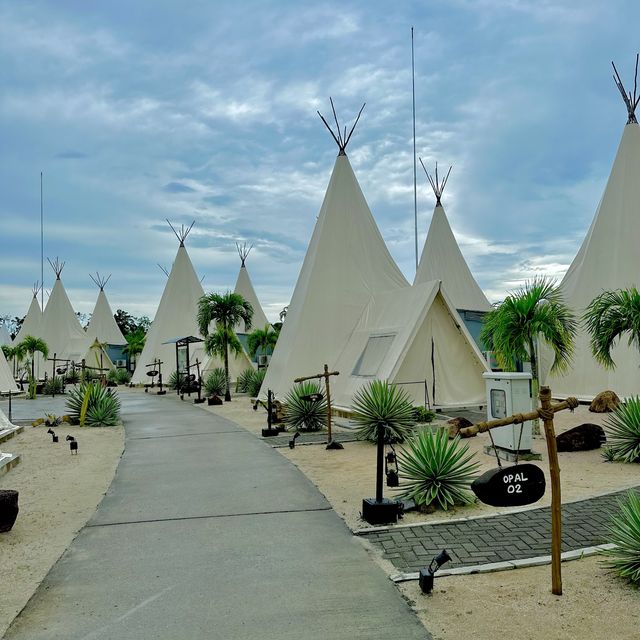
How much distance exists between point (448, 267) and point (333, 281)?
42.8 ft

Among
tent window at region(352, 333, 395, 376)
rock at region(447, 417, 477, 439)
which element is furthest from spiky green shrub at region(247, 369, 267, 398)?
rock at region(447, 417, 477, 439)

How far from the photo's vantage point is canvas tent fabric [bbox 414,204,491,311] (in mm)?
29828

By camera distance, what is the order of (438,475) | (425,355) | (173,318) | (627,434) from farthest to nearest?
(173,318) → (425,355) → (627,434) → (438,475)

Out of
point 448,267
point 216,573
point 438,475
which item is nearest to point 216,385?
point 448,267

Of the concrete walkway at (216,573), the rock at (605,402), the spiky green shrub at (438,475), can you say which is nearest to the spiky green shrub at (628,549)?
the concrete walkway at (216,573)

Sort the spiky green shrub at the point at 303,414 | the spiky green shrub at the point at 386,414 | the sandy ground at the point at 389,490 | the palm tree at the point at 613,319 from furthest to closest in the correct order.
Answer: the spiky green shrub at the point at 303,414 < the spiky green shrub at the point at 386,414 < the palm tree at the point at 613,319 < the sandy ground at the point at 389,490

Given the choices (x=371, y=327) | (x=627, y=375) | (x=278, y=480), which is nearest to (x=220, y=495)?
(x=278, y=480)

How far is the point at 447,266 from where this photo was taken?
3016 cm

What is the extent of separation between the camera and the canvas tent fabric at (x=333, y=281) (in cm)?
1805

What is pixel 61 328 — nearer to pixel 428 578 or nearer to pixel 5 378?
pixel 5 378

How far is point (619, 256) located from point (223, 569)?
1738cm

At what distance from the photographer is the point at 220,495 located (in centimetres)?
738

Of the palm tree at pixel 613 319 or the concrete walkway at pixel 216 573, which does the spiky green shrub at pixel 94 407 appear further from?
the palm tree at pixel 613 319

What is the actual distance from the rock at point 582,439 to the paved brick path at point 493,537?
152 inches
